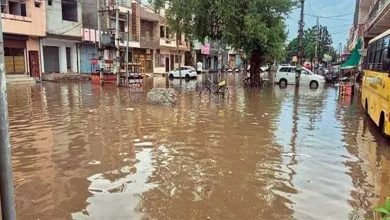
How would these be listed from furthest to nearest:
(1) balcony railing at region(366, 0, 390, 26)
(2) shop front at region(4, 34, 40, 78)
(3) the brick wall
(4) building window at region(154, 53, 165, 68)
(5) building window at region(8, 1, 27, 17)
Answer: (4) building window at region(154, 53, 165, 68) < (3) the brick wall < (5) building window at region(8, 1, 27, 17) < (2) shop front at region(4, 34, 40, 78) < (1) balcony railing at region(366, 0, 390, 26)

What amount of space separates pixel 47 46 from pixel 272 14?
64.2ft

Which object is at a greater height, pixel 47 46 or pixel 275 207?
pixel 47 46

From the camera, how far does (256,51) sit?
30922 millimetres

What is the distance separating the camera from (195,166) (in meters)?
7.79

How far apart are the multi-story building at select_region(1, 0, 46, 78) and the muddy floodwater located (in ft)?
62.3

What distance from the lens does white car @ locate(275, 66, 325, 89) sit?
108ft

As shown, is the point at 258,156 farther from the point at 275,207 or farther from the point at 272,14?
the point at 272,14

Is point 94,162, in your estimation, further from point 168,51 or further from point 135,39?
point 168,51

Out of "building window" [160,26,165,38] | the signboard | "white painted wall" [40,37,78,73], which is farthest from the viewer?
the signboard

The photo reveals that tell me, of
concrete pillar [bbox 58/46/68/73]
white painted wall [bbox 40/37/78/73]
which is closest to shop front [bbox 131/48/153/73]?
white painted wall [bbox 40/37/78/73]

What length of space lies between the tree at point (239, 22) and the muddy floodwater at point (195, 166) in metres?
14.5

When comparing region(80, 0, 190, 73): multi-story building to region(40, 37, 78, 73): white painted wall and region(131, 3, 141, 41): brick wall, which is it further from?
region(40, 37, 78, 73): white painted wall

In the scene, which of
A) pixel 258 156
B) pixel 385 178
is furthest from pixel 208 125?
pixel 385 178

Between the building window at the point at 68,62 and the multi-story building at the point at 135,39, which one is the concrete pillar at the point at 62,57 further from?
the multi-story building at the point at 135,39
